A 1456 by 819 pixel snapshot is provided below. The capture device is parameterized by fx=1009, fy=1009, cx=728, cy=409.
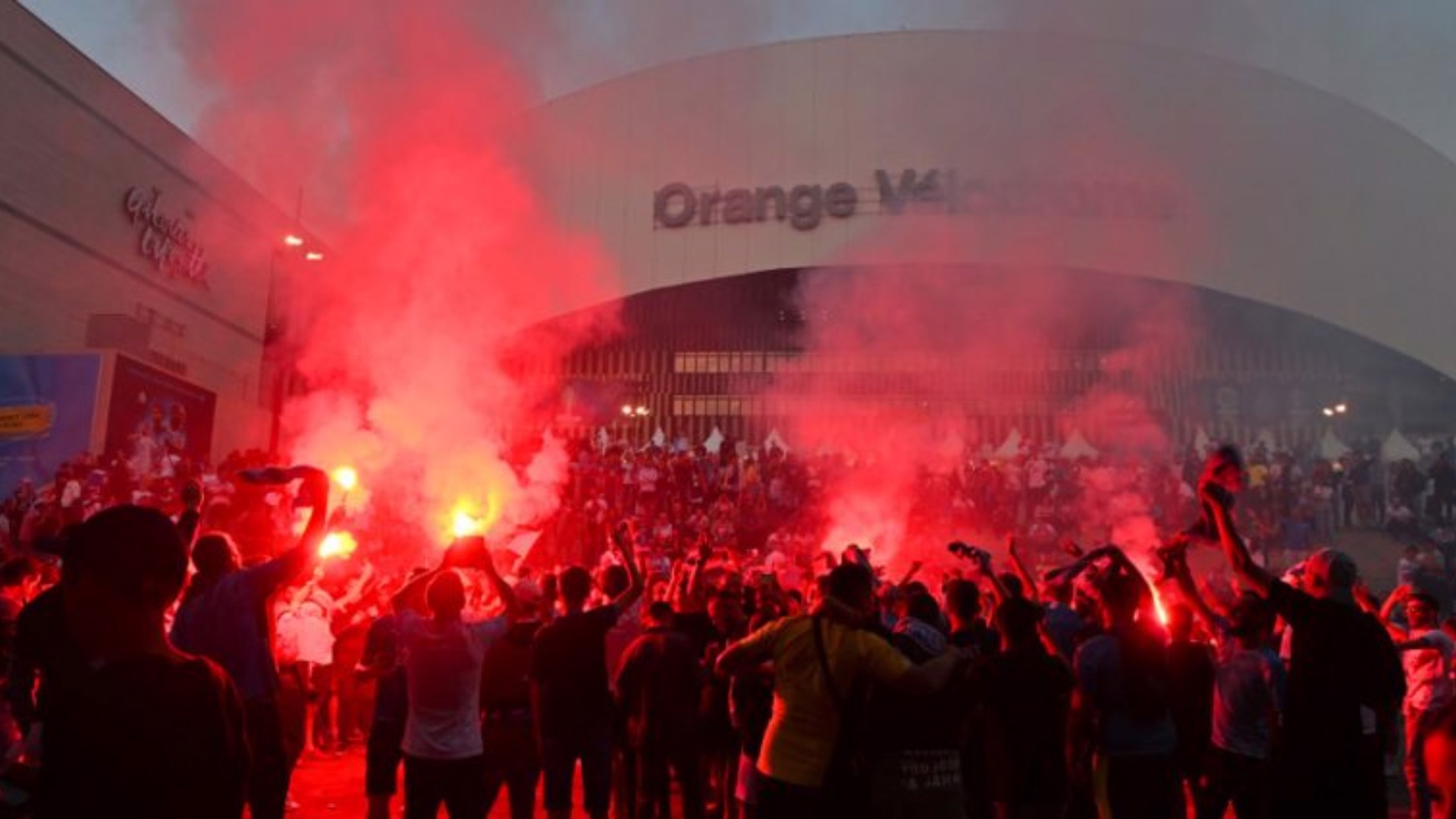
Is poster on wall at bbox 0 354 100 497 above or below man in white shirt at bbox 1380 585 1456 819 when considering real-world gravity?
above

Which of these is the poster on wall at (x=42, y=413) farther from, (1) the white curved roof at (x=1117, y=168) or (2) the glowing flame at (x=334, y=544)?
(1) the white curved roof at (x=1117, y=168)

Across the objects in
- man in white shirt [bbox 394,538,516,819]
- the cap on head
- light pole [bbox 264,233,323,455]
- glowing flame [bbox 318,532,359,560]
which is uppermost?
→ light pole [bbox 264,233,323,455]

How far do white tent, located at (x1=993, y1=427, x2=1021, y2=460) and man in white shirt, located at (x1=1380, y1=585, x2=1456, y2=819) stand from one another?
A: 554 inches

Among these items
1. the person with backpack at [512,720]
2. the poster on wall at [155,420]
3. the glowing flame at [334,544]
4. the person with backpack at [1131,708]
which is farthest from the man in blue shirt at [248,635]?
the poster on wall at [155,420]

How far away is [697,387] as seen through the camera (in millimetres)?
25219

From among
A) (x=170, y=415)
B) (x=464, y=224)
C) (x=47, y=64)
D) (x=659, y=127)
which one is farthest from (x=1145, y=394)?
(x=47, y=64)

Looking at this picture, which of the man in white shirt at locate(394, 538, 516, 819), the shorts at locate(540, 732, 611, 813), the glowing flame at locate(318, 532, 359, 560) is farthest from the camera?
the glowing flame at locate(318, 532, 359, 560)

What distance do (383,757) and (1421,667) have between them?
6.55m

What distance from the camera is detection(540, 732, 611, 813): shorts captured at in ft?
17.1

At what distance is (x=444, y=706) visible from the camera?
4441 millimetres

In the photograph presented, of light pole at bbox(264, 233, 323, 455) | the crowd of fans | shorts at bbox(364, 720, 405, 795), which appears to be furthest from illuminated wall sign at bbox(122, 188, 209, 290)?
shorts at bbox(364, 720, 405, 795)

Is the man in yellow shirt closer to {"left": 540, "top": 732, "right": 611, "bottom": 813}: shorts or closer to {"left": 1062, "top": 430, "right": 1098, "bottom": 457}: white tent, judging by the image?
{"left": 540, "top": 732, "right": 611, "bottom": 813}: shorts

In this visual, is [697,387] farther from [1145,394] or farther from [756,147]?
[1145,394]

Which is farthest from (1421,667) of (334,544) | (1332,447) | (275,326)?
(275,326)
